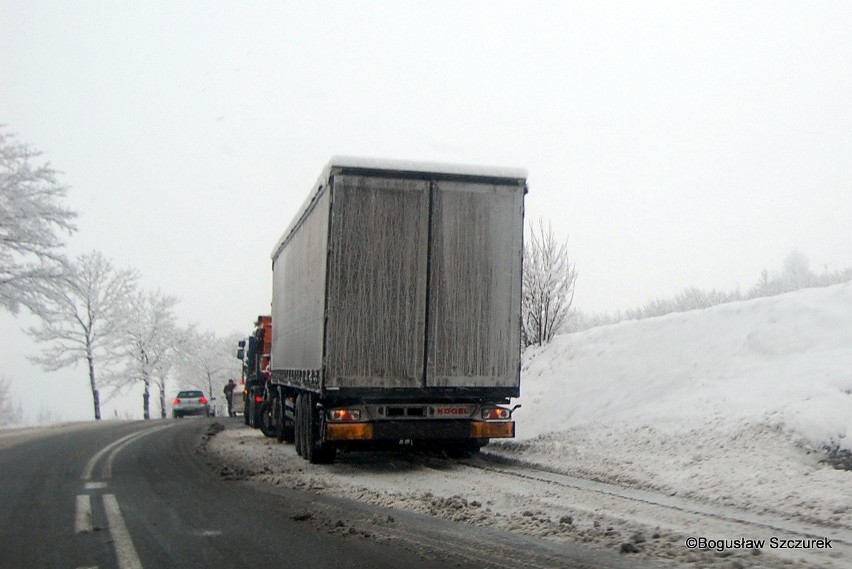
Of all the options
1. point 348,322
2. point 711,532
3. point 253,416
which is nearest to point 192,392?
point 253,416

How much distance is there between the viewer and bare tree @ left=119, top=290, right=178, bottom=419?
63.0 metres

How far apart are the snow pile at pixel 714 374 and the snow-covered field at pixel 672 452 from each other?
0.11ft

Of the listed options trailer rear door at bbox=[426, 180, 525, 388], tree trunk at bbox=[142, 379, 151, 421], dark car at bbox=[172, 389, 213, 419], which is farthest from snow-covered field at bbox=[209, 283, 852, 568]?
tree trunk at bbox=[142, 379, 151, 421]

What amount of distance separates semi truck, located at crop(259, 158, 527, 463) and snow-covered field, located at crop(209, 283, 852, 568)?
873 millimetres

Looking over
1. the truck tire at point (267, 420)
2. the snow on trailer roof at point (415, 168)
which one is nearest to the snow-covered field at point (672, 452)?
the truck tire at point (267, 420)

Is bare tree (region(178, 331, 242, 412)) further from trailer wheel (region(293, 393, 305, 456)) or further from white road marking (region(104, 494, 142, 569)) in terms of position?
white road marking (region(104, 494, 142, 569))

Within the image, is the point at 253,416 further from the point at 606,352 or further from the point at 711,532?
the point at 711,532

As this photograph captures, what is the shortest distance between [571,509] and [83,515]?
5050 mm

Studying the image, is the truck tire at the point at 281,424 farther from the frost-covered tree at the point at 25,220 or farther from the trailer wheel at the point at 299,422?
the frost-covered tree at the point at 25,220

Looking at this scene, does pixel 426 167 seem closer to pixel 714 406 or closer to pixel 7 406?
pixel 714 406

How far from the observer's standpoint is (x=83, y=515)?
28.7 ft

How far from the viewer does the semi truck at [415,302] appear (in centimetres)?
1156

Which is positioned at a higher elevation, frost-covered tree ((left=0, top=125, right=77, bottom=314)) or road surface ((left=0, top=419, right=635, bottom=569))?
frost-covered tree ((left=0, top=125, right=77, bottom=314))

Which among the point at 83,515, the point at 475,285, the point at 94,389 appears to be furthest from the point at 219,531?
the point at 94,389
